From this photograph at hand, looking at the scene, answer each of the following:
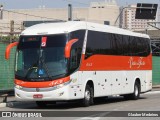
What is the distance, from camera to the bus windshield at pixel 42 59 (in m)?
19.4

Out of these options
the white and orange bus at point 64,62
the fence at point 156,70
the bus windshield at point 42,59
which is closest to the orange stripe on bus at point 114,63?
the white and orange bus at point 64,62

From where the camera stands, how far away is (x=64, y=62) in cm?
1939

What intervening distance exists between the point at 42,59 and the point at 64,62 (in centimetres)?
89

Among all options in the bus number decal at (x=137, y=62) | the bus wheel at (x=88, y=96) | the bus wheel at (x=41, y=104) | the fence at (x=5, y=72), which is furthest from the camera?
the bus number decal at (x=137, y=62)

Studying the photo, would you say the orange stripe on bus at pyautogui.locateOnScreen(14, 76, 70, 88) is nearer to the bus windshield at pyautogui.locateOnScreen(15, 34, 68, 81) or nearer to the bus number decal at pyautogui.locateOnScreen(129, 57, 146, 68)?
the bus windshield at pyautogui.locateOnScreen(15, 34, 68, 81)

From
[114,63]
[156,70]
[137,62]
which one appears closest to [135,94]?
[137,62]

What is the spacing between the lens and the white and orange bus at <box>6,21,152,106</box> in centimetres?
1936

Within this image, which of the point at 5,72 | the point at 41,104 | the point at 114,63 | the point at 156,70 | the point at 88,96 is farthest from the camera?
the point at 156,70

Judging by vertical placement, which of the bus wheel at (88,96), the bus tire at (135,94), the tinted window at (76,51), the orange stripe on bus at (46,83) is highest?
the tinted window at (76,51)

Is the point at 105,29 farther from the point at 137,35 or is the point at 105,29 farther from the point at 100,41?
the point at 137,35

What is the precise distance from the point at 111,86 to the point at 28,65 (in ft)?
18.4

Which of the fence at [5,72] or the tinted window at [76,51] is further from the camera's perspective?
the fence at [5,72]

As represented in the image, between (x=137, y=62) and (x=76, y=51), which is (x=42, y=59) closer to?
(x=76, y=51)

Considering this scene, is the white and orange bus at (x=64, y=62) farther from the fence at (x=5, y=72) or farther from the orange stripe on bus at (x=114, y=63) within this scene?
the fence at (x=5, y=72)
